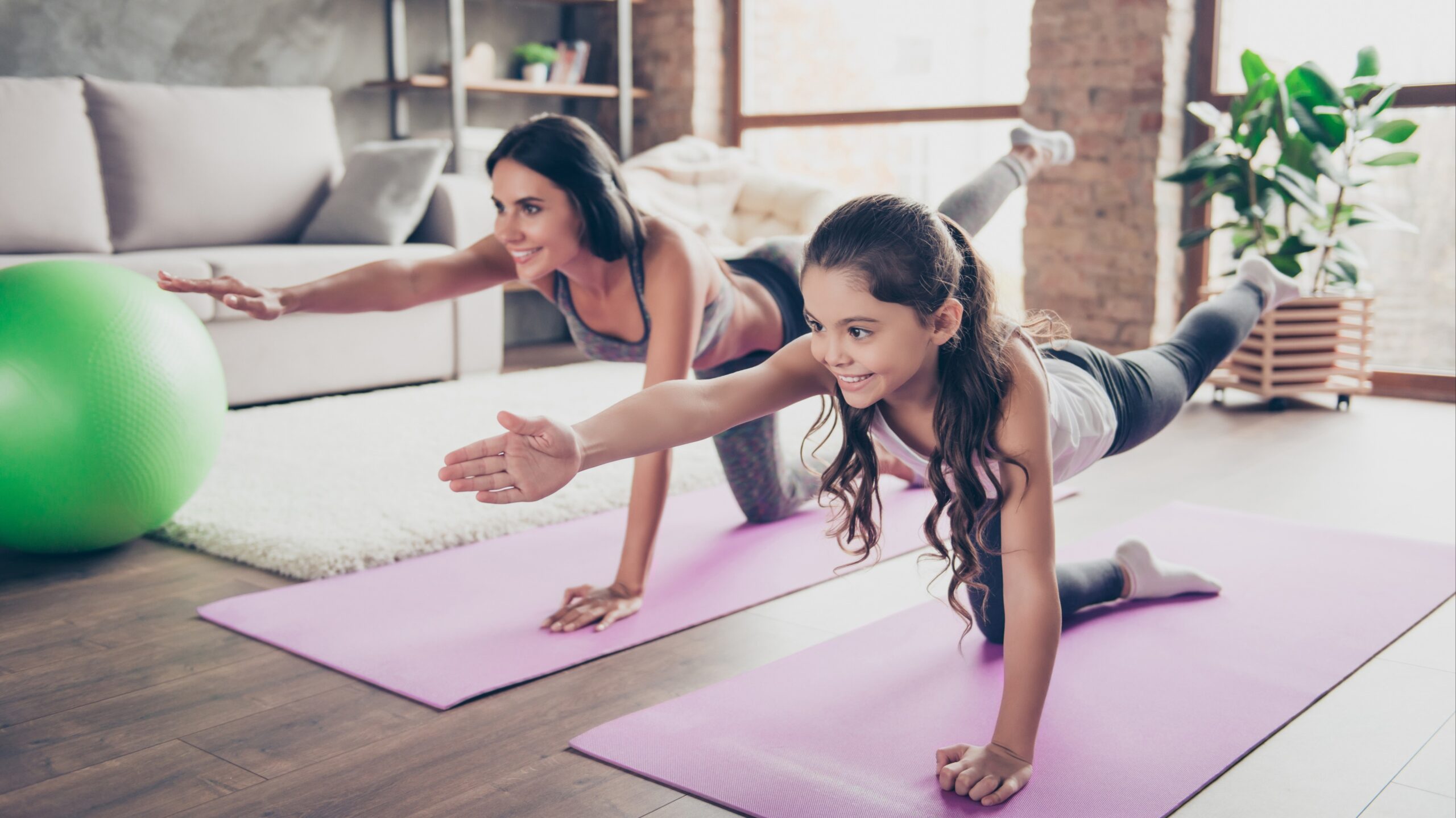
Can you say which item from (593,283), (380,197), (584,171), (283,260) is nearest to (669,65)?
(380,197)

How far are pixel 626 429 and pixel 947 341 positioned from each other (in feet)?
1.24

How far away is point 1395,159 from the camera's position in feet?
11.7

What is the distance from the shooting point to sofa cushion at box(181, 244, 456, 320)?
11.4 feet

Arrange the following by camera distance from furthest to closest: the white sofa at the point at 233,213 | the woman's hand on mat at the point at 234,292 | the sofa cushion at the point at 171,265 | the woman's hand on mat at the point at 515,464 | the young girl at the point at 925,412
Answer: the white sofa at the point at 233,213, the sofa cushion at the point at 171,265, the woman's hand on mat at the point at 234,292, the young girl at the point at 925,412, the woman's hand on mat at the point at 515,464

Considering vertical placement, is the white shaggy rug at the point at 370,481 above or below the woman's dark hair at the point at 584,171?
below

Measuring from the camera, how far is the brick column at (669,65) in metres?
5.57

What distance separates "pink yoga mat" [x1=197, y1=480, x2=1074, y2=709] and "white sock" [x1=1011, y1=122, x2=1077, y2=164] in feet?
2.67

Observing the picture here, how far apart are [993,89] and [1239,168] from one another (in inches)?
56.1

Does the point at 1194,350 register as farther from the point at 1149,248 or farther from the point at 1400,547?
the point at 1149,248

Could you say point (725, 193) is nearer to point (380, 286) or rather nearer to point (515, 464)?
point (380, 286)

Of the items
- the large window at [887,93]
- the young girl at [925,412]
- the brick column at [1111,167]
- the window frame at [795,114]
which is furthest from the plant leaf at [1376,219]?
the young girl at [925,412]

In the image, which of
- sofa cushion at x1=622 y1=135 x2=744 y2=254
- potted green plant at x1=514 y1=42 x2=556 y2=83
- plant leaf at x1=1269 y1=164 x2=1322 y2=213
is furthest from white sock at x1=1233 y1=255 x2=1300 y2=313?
potted green plant at x1=514 y1=42 x2=556 y2=83

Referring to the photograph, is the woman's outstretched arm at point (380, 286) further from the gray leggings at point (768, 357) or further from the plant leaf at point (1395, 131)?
the plant leaf at point (1395, 131)

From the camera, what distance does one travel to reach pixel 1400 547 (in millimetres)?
2277
